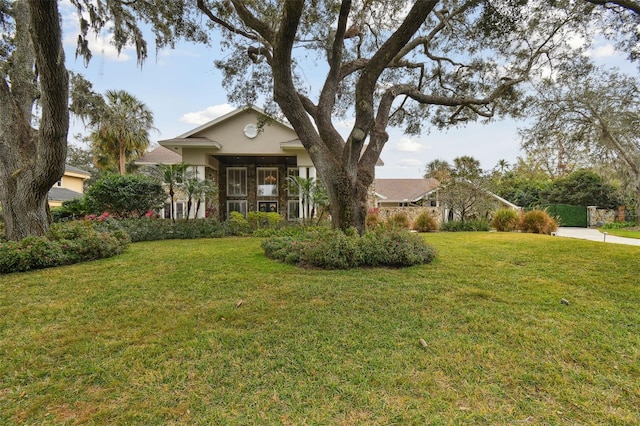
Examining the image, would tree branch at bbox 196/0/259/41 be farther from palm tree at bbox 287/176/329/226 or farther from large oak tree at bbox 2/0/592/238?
palm tree at bbox 287/176/329/226

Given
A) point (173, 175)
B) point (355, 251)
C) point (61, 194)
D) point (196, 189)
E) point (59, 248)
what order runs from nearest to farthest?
point (355, 251)
point (59, 248)
point (173, 175)
point (196, 189)
point (61, 194)

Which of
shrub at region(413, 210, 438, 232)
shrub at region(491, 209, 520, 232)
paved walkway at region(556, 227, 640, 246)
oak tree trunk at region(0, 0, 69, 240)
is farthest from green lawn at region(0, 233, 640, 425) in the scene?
shrub at region(413, 210, 438, 232)

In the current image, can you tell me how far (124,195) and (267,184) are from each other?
286 inches

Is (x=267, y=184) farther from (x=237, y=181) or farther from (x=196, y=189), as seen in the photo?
(x=196, y=189)

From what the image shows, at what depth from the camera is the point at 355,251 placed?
6.02 m

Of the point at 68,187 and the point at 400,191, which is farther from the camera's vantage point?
the point at 400,191

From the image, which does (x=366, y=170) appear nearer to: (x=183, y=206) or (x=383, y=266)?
(x=383, y=266)

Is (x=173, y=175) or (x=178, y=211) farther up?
(x=173, y=175)

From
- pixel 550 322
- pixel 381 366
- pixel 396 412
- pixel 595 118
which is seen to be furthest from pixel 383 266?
pixel 595 118

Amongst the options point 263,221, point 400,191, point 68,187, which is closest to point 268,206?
point 263,221

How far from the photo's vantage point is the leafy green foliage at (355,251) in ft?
19.7

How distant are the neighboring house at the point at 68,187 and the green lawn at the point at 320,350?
2082cm

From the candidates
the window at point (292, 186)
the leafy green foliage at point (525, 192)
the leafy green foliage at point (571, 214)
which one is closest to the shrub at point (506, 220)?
the window at point (292, 186)

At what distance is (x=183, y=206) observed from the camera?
17312mm
